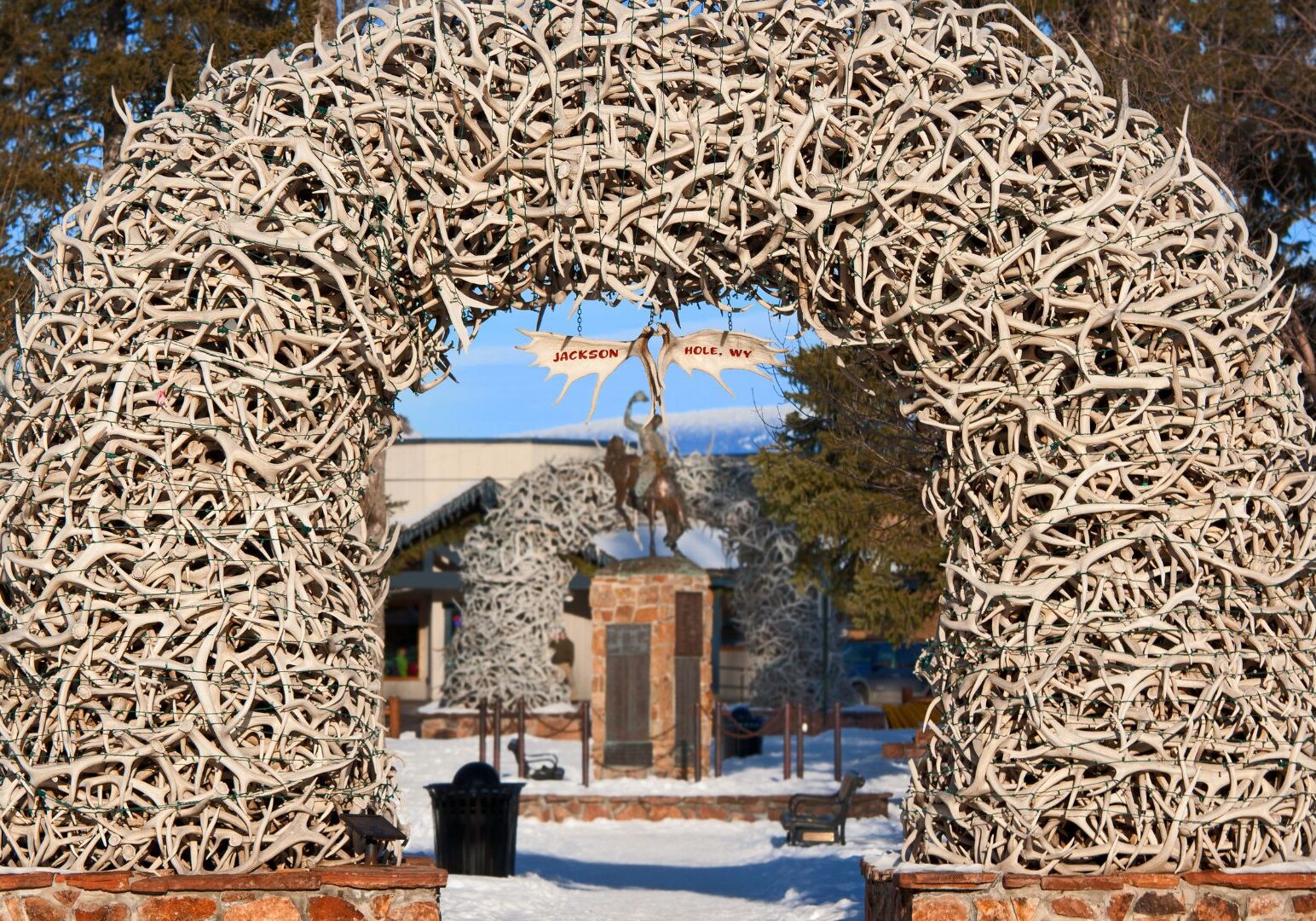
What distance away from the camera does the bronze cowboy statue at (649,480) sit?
1916 centimetres

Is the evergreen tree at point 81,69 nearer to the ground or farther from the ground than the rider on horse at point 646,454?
farther from the ground

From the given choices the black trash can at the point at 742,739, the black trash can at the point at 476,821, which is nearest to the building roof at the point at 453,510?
the black trash can at the point at 742,739

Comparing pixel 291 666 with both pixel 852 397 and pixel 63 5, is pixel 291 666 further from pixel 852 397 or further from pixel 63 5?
pixel 63 5

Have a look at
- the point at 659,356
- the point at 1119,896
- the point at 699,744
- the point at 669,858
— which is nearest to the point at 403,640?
the point at 699,744

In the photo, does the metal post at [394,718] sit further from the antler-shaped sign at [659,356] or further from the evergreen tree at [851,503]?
the antler-shaped sign at [659,356]

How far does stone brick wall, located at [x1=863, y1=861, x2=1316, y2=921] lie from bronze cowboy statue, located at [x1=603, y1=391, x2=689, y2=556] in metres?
12.5

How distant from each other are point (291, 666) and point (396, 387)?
1.13m

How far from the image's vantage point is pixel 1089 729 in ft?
19.5

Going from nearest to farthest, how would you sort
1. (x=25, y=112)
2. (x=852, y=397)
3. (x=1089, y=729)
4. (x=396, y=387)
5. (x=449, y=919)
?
(x=1089, y=729)
(x=396, y=387)
(x=449, y=919)
(x=852, y=397)
(x=25, y=112)

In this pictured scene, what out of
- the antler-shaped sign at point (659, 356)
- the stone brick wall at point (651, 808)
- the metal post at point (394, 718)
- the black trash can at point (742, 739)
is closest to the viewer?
the antler-shaped sign at point (659, 356)

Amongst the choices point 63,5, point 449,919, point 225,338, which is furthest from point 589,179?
point 63,5

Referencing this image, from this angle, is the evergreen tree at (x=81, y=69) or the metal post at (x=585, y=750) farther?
the metal post at (x=585, y=750)

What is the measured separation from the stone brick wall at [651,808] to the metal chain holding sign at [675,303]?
9.75m

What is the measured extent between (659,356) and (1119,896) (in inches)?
104
